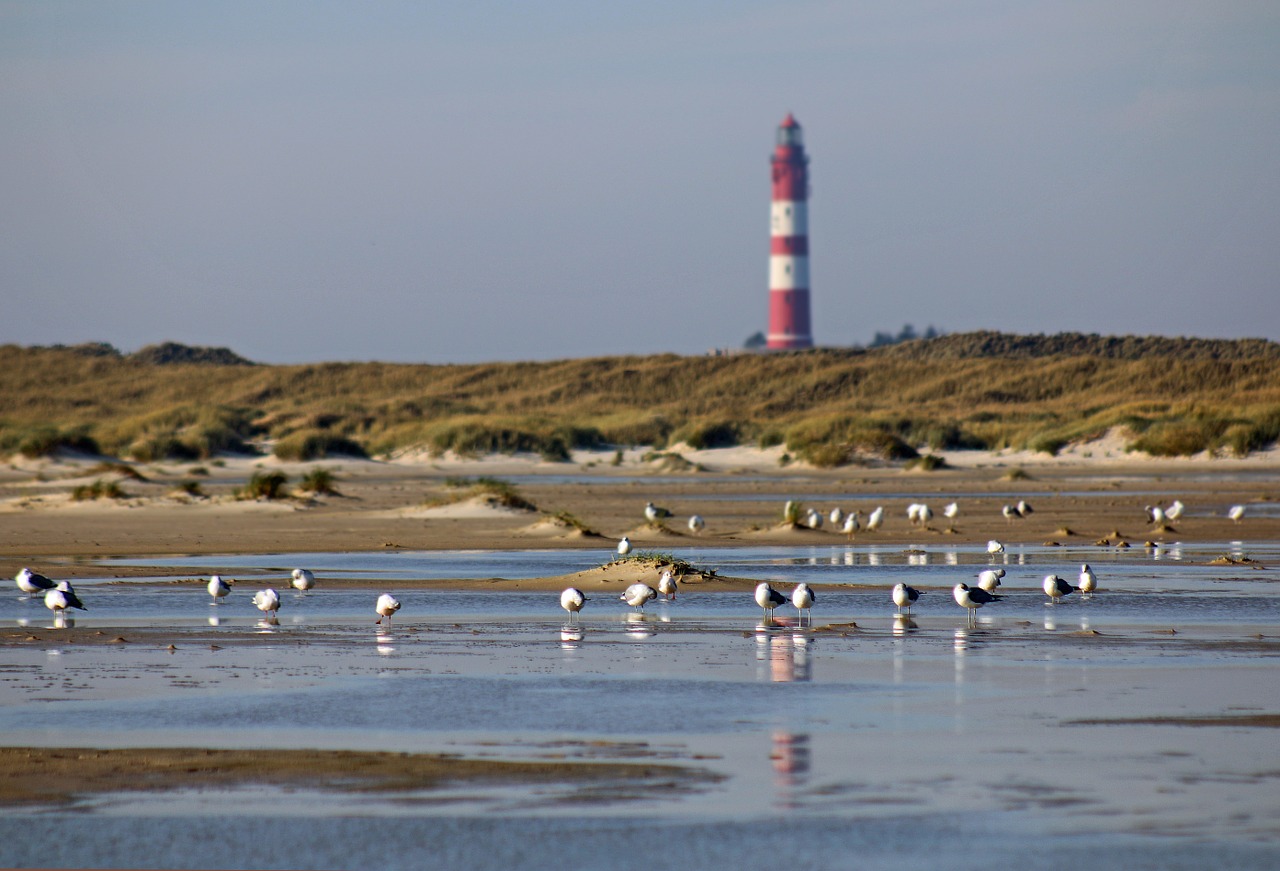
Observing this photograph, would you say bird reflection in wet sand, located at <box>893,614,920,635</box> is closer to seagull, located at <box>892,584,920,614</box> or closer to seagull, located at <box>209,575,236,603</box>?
seagull, located at <box>892,584,920,614</box>

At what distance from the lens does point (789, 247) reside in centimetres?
11138

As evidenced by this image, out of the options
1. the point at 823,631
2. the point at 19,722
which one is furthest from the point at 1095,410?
the point at 19,722

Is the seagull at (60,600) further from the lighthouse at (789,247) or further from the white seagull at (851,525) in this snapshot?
the lighthouse at (789,247)

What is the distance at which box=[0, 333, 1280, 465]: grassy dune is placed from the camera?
56.4 meters

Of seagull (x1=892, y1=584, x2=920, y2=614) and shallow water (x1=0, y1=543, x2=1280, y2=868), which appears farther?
seagull (x1=892, y1=584, x2=920, y2=614)

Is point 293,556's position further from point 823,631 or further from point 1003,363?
point 1003,363

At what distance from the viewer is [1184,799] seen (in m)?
8.12

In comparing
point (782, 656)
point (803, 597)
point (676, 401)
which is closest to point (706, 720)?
point (782, 656)

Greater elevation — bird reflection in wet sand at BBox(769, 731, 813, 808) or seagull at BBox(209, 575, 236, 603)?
seagull at BBox(209, 575, 236, 603)

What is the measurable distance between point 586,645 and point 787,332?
97.9 metres

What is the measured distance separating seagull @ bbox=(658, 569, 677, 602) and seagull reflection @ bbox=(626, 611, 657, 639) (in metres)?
0.45

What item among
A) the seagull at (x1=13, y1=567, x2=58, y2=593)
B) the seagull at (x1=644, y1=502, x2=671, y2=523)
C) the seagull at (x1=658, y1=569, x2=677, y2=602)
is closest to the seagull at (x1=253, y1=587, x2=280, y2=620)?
the seagull at (x1=13, y1=567, x2=58, y2=593)

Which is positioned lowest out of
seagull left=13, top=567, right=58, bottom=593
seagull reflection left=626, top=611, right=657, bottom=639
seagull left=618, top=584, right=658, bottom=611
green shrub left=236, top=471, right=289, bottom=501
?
seagull reflection left=626, top=611, right=657, bottom=639

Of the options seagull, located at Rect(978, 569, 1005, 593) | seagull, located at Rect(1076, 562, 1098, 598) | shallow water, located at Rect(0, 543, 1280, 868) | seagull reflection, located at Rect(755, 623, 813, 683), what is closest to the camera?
shallow water, located at Rect(0, 543, 1280, 868)
